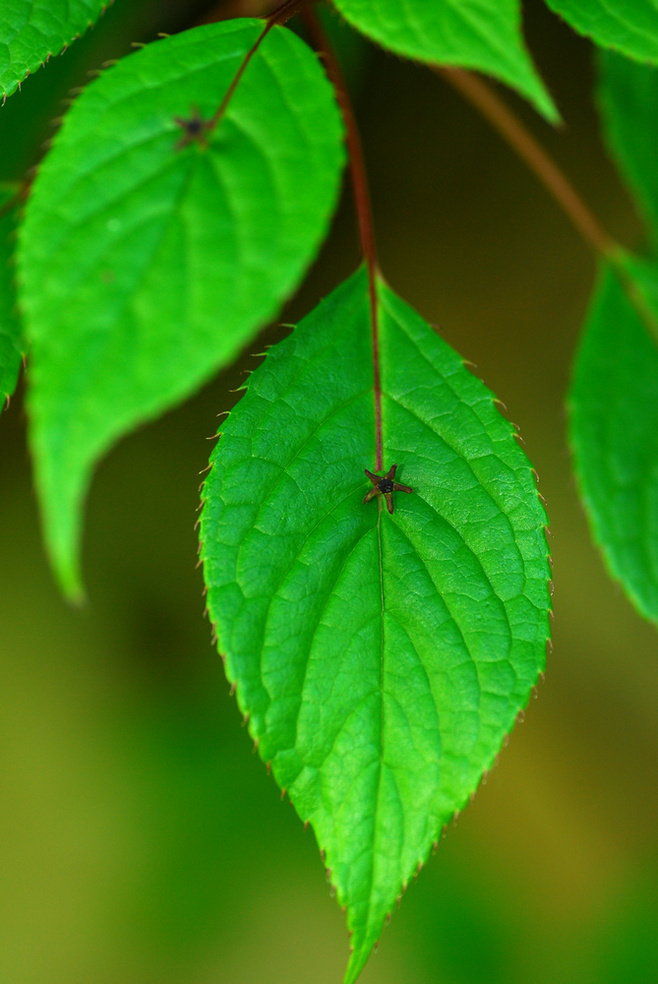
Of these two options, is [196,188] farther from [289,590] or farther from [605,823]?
[605,823]

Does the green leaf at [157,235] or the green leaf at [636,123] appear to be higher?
the green leaf at [636,123]

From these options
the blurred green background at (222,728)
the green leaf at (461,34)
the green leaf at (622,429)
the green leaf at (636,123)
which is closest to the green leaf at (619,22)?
the green leaf at (461,34)

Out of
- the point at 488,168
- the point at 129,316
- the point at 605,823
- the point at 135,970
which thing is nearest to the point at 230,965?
the point at 135,970

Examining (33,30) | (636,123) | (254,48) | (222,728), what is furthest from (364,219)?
(222,728)

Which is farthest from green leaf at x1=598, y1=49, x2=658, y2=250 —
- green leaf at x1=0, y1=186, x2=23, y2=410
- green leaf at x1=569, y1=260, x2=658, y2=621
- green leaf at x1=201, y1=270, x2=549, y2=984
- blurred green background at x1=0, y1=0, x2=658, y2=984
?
green leaf at x1=0, y1=186, x2=23, y2=410

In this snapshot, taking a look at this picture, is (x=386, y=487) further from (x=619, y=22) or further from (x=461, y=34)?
(x=619, y=22)

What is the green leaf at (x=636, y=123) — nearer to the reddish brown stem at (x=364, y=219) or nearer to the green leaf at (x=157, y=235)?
the reddish brown stem at (x=364, y=219)
